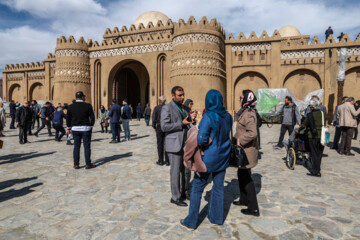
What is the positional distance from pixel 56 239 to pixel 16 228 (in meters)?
0.67

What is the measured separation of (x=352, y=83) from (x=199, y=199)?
22.5m

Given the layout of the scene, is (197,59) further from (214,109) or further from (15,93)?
(15,93)

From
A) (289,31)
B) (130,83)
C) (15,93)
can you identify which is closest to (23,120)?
(130,83)

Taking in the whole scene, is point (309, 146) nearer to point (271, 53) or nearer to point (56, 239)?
point (56, 239)

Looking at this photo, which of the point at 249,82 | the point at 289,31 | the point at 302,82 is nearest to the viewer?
the point at 302,82

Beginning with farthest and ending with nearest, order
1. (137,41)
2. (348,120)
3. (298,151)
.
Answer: (137,41)
(348,120)
(298,151)

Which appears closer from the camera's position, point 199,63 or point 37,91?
point 199,63

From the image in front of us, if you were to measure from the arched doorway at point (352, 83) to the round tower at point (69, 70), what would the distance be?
24000mm

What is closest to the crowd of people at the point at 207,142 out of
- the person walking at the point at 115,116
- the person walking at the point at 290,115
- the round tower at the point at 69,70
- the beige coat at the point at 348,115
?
the person walking at the point at 290,115

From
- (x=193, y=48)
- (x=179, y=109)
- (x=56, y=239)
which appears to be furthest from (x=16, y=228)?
(x=193, y=48)

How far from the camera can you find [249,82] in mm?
22109

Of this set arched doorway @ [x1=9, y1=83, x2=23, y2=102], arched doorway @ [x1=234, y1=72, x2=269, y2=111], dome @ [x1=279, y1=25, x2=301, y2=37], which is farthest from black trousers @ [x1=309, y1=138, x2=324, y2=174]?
arched doorway @ [x1=9, y1=83, x2=23, y2=102]

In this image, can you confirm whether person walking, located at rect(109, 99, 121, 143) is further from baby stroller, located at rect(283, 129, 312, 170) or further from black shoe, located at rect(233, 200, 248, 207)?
black shoe, located at rect(233, 200, 248, 207)

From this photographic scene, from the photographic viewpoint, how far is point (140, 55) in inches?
910
